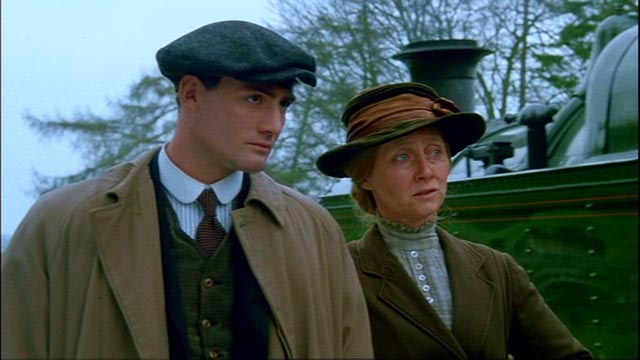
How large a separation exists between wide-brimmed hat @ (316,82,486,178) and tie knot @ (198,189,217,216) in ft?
1.19

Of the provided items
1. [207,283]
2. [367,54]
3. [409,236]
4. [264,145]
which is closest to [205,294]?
[207,283]

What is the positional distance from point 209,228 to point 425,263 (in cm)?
54

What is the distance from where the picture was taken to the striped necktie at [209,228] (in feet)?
7.35

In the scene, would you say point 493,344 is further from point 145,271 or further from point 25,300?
point 25,300

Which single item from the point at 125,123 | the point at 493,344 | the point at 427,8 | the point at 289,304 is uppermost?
the point at 427,8

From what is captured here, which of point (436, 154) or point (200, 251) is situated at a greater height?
point (436, 154)

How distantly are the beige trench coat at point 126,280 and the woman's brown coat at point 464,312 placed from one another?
0.52ft

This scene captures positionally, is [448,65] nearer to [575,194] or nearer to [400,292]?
[575,194]

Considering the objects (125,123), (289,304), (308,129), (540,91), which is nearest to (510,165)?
(540,91)

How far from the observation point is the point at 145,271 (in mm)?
2143

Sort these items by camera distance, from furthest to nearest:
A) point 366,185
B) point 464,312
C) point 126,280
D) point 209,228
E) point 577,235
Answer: point 577,235 < point 366,185 < point 464,312 < point 209,228 < point 126,280

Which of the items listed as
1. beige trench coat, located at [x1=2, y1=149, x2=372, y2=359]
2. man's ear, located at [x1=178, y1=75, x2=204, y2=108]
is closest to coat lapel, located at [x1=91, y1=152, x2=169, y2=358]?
beige trench coat, located at [x1=2, y1=149, x2=372, y2=359]

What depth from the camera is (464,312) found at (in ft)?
7.87

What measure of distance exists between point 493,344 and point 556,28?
209 cm
